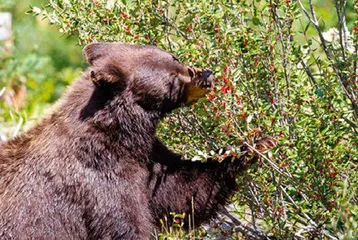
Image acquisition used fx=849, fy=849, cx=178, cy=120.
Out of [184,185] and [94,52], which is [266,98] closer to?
[184,185]

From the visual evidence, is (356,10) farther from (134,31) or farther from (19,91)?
(19,91)

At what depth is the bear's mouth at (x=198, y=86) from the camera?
4659 mm

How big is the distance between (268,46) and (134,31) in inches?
37.1

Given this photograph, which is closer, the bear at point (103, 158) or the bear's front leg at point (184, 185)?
the bear at point (103, 158)

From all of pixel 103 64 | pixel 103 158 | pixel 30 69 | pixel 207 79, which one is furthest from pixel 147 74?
pixel 30 69

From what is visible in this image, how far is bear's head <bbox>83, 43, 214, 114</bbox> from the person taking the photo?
482cm

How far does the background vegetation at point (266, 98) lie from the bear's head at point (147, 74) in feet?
0.31

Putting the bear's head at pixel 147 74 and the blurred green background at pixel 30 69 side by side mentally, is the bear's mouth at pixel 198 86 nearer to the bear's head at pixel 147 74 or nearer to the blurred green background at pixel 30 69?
the bear's head at pixel 147 74

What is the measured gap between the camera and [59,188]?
4.83 metres

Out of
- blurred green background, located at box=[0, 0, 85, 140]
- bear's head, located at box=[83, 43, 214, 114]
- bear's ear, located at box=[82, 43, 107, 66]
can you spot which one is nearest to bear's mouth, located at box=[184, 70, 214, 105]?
bear's head, located at box=[83, 43, 214, 114]

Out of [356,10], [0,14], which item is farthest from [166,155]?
[0,14]

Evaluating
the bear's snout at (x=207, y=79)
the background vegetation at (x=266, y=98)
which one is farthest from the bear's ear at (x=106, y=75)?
the bear's snout at (x=207, y=79)

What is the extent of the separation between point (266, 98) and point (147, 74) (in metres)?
0.70

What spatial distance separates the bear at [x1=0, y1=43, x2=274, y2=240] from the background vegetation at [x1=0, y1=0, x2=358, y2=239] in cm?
16
